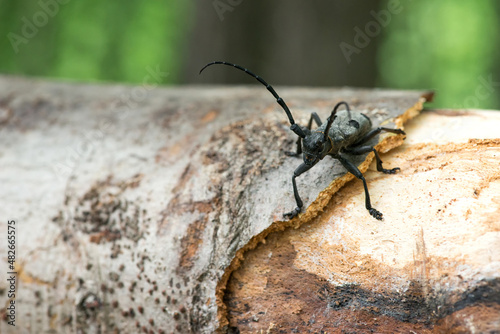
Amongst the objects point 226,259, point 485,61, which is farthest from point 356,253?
point 485,61

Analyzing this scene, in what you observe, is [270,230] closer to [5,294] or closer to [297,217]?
[297,217]

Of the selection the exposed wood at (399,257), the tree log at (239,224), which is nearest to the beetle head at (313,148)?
the tree log at (239,224)

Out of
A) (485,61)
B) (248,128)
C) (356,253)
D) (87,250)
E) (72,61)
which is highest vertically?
(248,128)

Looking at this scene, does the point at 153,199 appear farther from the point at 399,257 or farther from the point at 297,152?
the point at 399,257

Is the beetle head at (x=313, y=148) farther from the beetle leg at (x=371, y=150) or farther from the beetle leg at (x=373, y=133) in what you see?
the beetle leg at (x=373, y=133)

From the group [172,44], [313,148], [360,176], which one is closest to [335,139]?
[313,148]
